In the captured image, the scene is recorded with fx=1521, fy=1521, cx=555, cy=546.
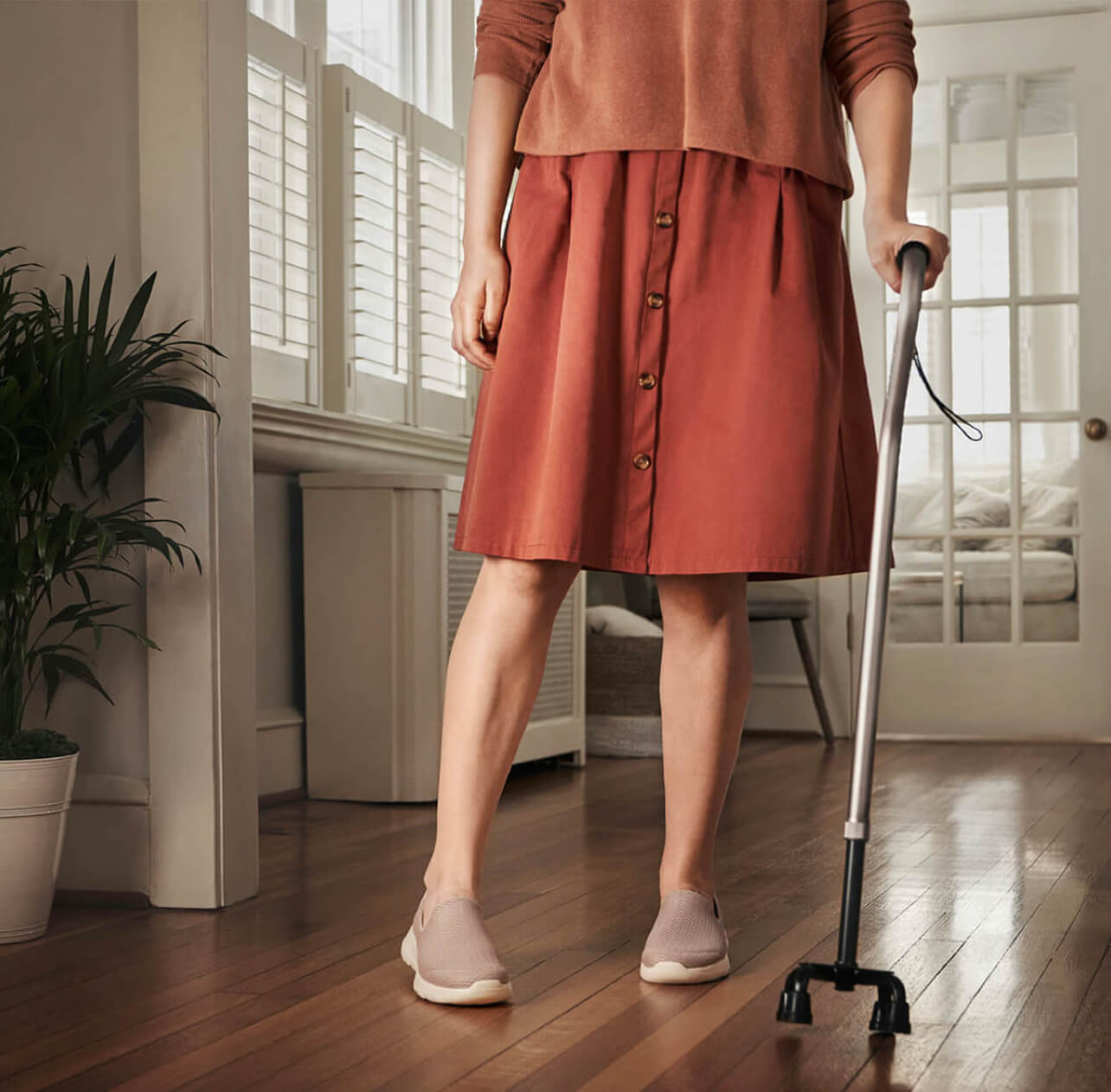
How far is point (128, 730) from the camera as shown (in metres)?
2.06

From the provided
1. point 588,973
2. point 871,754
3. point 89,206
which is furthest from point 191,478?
point 871,754

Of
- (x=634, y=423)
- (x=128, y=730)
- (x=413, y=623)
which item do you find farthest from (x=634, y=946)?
(x=413, y=623)

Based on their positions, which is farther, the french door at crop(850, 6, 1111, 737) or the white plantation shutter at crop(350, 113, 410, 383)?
the french door at crop(850, 6, 1111, 737)

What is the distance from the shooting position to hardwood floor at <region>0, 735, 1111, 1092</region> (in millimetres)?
1269

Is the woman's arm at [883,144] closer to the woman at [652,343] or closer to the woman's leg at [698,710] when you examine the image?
the woman at [652,343]

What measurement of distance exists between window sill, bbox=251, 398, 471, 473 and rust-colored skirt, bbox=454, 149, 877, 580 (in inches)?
54.7

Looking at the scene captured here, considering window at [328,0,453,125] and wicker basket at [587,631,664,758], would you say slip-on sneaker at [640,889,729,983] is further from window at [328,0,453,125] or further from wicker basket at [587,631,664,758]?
window at [328,0,453,125]

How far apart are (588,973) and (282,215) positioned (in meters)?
1.97

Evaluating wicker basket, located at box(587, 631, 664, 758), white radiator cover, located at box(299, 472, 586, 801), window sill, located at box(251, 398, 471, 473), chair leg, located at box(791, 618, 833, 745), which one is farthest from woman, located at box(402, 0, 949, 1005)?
chair leg, located at box(791, 618, 833, 745)

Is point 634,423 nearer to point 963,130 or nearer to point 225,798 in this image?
point 225,798

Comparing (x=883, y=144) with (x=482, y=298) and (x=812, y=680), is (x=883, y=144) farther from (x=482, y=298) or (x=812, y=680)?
(x=812, y=680)

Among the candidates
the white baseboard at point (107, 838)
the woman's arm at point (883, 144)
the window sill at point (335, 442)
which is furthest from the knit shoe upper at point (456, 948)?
the window sill at point (335, 442)

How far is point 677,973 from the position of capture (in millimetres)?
1530

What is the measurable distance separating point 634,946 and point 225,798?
62 cm
